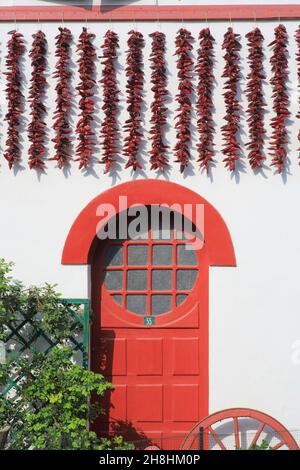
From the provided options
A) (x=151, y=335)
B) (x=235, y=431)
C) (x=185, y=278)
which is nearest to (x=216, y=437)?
(x=235, y=431)

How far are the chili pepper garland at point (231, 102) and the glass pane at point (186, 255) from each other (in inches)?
35.8

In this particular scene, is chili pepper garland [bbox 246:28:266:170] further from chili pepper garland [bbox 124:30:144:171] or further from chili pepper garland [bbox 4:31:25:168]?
chili pepper garland [bbox 4:31:25:168]

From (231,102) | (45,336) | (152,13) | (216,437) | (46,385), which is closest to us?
(46,385)

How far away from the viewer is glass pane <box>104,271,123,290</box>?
834cm

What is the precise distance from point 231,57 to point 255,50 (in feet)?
0.81

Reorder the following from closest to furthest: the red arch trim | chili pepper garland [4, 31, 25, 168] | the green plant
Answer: the green plant < the red arch trim < chili pepper garland [4, 31, 25, 168]

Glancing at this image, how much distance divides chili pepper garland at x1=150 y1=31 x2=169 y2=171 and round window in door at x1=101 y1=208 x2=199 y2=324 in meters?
0.55

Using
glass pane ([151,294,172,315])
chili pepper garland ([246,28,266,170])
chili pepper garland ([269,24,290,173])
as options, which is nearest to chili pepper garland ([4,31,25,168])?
glass pane ([151,294,172,315])

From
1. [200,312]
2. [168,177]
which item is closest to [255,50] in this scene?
[168,177]

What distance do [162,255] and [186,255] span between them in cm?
24

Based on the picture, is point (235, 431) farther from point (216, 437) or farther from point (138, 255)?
point (138, 255)

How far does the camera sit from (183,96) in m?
8.19

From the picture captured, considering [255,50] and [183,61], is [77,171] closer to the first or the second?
[183,61]

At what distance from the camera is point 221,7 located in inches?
326
